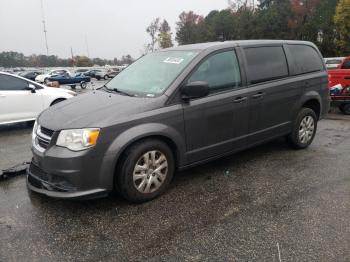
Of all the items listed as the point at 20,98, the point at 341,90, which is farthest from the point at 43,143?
the point at 341,90

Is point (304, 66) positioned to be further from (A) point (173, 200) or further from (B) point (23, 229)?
(B) point (23, 229)

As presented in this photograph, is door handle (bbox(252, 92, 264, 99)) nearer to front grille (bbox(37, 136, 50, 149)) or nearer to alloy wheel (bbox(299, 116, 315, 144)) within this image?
alloy wheel (bbox(299, 116, 315, 144))

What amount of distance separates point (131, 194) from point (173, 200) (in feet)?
1.68

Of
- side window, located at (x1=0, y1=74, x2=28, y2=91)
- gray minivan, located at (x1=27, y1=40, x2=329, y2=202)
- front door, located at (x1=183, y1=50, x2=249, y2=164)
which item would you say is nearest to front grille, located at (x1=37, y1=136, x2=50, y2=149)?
gray minivan, located at (x1=27, y1=40, x2=329, y2=202)

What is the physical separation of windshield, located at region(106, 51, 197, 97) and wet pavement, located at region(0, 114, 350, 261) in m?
1.26

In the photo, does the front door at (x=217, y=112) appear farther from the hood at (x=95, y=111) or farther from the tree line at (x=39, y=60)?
the tree line at (x=39, y=60)

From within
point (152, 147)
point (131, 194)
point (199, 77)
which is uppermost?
point (199, 77)

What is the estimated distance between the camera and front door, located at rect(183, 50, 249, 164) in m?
3.97

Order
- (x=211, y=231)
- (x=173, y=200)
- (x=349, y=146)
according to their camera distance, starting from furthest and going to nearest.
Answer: (x=349, y=146) → (x=173, y=200) → (x=211, y=231)

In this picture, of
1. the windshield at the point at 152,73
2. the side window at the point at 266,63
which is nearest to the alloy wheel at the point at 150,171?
the windshield at the point at 152,73

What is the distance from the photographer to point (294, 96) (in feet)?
16.8

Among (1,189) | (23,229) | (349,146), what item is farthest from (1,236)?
(349,146)

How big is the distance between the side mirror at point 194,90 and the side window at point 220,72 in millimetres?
190

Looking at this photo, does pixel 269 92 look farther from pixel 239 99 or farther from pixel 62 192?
pixel 62 192
